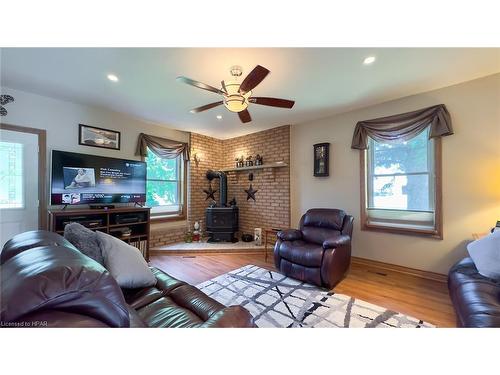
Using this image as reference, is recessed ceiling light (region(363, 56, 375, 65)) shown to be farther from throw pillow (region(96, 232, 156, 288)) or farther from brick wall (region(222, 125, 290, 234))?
throw pillow (region(96, 232, 156, 288))

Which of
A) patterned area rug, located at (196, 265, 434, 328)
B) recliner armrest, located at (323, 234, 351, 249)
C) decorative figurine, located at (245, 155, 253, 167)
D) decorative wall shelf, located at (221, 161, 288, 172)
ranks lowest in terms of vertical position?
patterned area rug, located at (196, 265, 434, 328)

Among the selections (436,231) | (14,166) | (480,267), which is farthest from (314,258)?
(14,166)

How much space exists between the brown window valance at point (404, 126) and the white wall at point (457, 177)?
0.36 ft

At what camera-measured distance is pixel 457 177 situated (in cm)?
253

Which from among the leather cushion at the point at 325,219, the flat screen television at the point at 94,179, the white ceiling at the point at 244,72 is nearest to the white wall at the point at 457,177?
the white ceiling at the point at 244,72

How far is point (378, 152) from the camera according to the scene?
315 centimetres

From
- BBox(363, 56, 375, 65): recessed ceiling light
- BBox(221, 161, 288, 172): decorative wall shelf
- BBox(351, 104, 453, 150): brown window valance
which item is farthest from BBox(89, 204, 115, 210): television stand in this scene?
BBox(351, 104, 453, 150): brown window valance

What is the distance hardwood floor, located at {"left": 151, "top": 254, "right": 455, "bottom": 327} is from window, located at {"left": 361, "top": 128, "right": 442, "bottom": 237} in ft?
2.18

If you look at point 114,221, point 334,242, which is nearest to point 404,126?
point 334,242

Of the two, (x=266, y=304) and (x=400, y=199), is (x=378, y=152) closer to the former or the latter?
(x=400, y=199)

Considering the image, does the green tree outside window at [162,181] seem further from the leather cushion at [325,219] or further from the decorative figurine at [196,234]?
the leather cushion at [325,219]

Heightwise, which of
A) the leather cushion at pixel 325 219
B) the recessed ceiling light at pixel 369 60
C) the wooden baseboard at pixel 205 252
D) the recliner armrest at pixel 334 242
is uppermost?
the recessed ceiling light at pixel 369 60

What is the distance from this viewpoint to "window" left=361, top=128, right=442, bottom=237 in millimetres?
2717

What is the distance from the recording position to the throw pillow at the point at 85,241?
53.1 inches
